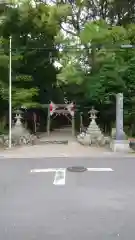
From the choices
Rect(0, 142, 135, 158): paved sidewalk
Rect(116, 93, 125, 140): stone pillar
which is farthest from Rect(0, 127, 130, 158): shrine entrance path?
Rect(116, 93, 125, 140): stone pillar

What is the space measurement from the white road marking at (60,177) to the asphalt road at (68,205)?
0.40 ft

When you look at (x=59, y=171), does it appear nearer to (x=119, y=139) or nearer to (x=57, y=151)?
(x=57, y=151)

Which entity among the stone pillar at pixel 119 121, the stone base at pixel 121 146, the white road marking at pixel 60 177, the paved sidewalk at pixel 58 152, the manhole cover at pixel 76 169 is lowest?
the white road marking at pixel 60 177

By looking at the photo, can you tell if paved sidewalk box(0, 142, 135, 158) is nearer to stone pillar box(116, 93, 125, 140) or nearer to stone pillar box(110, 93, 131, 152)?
stone pillar box(110, 93, 131, 152)

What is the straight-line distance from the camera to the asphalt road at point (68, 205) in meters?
4.87

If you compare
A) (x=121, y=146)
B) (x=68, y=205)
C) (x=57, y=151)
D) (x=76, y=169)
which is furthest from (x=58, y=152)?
(x=68, y=205)

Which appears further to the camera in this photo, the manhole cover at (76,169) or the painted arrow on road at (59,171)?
the manhole cover at (76,169)

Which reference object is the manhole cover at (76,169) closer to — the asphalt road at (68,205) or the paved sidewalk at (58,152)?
the asphalt road at (68,205)

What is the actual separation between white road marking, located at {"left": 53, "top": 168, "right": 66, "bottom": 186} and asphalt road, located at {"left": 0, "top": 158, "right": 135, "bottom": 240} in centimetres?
12


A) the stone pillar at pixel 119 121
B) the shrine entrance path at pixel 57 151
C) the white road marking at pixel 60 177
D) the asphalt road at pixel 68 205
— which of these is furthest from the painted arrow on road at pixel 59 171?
the stone pillar at pixel 119 121

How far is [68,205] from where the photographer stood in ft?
21.2

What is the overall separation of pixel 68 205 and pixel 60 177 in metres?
3.17

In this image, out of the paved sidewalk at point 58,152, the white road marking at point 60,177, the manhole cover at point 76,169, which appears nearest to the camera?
the white road marking at point 60,177

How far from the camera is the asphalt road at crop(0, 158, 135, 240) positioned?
4.87 m
